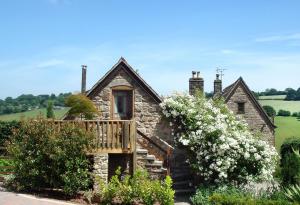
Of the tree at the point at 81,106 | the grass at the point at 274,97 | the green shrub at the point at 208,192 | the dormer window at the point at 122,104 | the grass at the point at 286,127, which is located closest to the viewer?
the green shrub at the point at 208,192

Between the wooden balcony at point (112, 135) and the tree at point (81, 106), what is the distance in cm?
338

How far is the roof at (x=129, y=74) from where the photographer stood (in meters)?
23.9

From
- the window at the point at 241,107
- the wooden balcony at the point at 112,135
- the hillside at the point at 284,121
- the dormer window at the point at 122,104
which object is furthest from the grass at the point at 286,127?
the wooden balcony at the point at 112,135

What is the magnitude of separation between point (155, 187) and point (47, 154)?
160 inches

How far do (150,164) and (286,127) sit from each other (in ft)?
135

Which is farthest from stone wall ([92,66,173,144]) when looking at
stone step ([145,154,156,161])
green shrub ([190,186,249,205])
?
green shrub ([190,186,249,205])

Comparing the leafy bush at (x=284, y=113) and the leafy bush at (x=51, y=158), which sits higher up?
the leafy bush at (x=284, y=113)

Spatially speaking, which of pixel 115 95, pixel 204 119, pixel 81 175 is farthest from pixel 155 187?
pixel 115 95

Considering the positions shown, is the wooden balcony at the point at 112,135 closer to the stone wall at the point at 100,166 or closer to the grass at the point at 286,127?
the stone wall at the point at 100,166

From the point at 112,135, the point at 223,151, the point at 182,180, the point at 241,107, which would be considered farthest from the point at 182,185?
the point at 241,107

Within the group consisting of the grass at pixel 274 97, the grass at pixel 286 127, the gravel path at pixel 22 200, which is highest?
the grass at pixel 274 97

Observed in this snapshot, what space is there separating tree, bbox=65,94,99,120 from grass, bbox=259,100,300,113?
47573 millimetres

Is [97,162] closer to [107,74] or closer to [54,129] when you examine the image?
[54,129]

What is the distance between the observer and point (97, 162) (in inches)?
742
